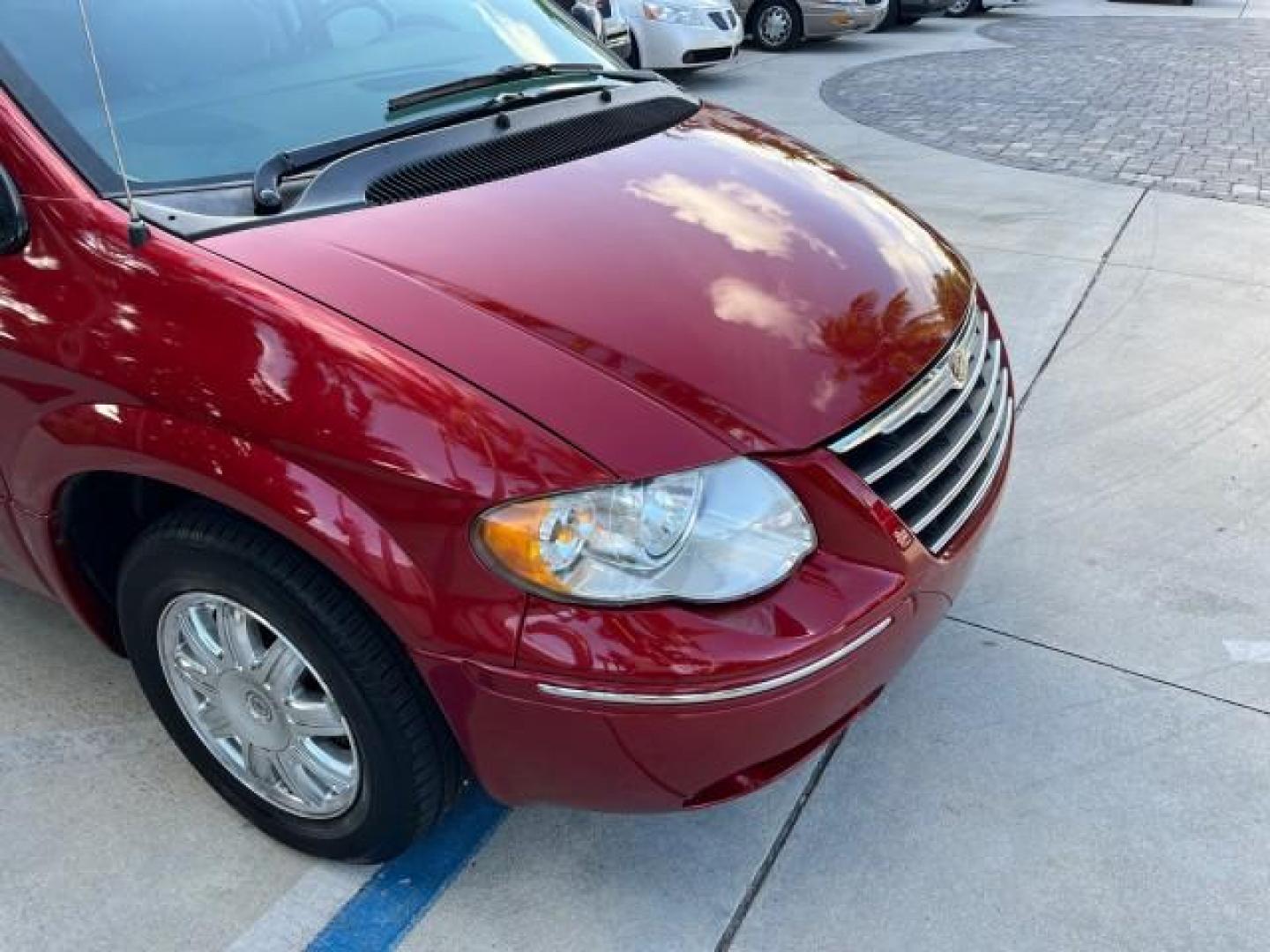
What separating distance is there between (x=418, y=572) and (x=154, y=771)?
1168 millimetres

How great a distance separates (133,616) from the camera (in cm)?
218

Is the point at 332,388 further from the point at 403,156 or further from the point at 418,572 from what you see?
the point at 403,156

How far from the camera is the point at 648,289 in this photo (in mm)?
2047

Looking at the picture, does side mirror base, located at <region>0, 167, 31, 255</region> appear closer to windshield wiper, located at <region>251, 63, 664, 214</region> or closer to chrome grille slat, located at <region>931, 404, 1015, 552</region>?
windshield wiper, located at <region>251, 63, 664, 214</region>

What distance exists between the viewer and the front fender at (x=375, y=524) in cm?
170

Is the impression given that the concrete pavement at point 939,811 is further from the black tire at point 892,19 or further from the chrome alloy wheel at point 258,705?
the black tire at point 892,19

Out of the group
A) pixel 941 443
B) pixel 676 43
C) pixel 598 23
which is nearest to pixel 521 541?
pixel 941 443

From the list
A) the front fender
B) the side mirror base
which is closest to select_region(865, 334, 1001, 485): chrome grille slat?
the front fender

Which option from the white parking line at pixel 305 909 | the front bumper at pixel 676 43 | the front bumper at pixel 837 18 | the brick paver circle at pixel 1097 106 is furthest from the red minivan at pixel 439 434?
the front bumper at pixel 837 18

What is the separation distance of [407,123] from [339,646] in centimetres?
122

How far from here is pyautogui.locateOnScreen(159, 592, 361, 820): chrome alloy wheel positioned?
203 cm

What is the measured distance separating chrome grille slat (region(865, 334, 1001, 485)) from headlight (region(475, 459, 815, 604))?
0.27 metres

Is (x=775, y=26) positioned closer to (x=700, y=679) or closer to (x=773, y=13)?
(x=773, y=13)

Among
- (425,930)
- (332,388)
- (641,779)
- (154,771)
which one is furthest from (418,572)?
(154,771)
